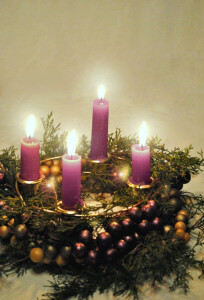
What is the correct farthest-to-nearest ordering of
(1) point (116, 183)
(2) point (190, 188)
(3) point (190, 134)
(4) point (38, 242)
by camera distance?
(3) point (190, 134) → (2) point (190, 188) → (1) point (116, 183) → (4) point (38, 242)

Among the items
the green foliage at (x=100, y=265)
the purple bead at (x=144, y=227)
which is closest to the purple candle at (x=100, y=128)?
the green foliage at (x=100, y=265)

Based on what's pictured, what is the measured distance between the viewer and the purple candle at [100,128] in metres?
1.83

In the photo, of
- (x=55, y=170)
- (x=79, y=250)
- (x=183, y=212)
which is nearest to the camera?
(x=79, y=250)

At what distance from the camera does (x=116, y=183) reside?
6.23 ft

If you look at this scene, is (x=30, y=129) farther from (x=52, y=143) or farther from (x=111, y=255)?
(x=111, y=255)

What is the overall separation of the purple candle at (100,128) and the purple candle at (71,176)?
273 millimetres

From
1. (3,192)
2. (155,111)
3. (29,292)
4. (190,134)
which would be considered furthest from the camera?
(155,111)

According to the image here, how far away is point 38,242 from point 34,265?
0.08m

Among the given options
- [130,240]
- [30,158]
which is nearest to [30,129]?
[30,158]

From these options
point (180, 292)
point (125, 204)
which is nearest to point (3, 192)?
point (125, 204)

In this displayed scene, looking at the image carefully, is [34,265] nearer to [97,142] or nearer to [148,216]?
[148,216]

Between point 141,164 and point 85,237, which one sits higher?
point 141,164

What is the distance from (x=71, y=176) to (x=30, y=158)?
17 centimetres

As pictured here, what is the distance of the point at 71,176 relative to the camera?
1547mm
